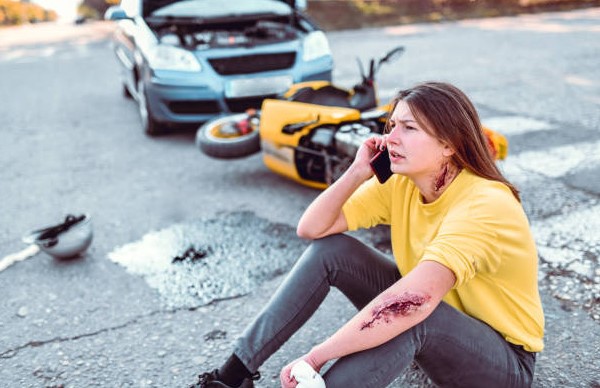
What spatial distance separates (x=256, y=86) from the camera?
20.1 feet

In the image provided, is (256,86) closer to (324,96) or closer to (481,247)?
(324,96)

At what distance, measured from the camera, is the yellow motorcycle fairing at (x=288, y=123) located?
13.5ft

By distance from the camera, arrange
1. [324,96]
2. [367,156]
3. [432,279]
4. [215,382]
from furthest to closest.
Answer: [324,96]
[367,156]
[215,382]
[432,279]

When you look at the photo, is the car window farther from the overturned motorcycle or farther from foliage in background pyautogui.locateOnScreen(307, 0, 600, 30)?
foliage in background pyautogui.locateOnScreen(307, 0, 600, 30)

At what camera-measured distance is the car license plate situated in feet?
19.8

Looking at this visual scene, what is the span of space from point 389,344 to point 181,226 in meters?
2.63

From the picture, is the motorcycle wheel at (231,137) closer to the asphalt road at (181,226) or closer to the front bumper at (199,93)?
the asphalt road at (181,226)

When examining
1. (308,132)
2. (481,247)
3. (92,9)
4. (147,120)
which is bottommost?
(92,9)

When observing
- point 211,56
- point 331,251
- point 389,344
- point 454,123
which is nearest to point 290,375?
point 389,344

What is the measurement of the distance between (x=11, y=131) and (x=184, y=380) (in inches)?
229

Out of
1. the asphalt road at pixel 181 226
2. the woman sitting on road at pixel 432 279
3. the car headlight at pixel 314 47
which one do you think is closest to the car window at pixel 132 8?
the asphalt road at pixel 181 226

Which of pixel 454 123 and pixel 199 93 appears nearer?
pixel 454 123

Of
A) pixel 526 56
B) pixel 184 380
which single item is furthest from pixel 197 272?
pixel 526 56

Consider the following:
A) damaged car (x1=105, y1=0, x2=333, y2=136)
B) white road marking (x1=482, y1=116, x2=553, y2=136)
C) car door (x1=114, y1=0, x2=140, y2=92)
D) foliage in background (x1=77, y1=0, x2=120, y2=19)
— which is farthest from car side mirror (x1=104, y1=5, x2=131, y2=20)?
foliage in background (x1=77, y1=0, x2=120, y2=19)
